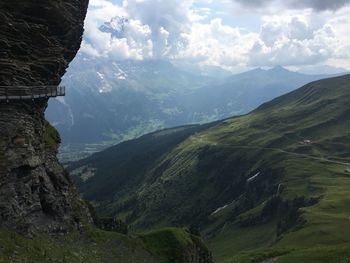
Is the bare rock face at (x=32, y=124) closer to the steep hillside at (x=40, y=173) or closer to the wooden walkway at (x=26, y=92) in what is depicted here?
the steep hillside at (x=40, y=173)

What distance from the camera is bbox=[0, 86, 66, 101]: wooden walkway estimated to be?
5609cm

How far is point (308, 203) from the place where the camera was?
654ft

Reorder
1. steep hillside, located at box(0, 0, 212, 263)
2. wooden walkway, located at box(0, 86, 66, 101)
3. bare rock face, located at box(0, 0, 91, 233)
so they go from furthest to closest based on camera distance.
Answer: wooden walkway, located at box(0, 86, 66, 101) < bare rock face, located at box(0, 0, 91, 233) < steep hillside, located at box(0, 0, 212, 263)

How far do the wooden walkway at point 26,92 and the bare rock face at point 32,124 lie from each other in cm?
104

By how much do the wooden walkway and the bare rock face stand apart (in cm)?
104

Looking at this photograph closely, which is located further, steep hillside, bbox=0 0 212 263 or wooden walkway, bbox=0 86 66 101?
wooden walkway, bbox=0 86 66 101

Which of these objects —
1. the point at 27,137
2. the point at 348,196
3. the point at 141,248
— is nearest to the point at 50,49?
the point at 27,137

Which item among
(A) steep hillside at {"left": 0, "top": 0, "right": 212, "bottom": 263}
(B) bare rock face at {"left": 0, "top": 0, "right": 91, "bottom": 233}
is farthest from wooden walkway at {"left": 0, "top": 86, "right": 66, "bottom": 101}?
(B) bare rock face at {"left": 0, "top": 0, "right": 91, "bottom": 233}

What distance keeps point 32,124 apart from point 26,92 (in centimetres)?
459

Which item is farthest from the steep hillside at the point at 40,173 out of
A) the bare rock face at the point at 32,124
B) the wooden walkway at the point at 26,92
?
the wooden walkway at the point at 26,92

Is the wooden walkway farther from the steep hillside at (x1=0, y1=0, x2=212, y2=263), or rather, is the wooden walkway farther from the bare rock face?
the bare rock face

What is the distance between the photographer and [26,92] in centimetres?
6041

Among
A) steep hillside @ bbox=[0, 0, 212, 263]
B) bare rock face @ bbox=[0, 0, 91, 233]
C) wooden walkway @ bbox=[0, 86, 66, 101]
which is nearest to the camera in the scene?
steep hillside @ bbox=[0, 0, 212, 263]

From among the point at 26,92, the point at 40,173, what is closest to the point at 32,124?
the point at 26,92
